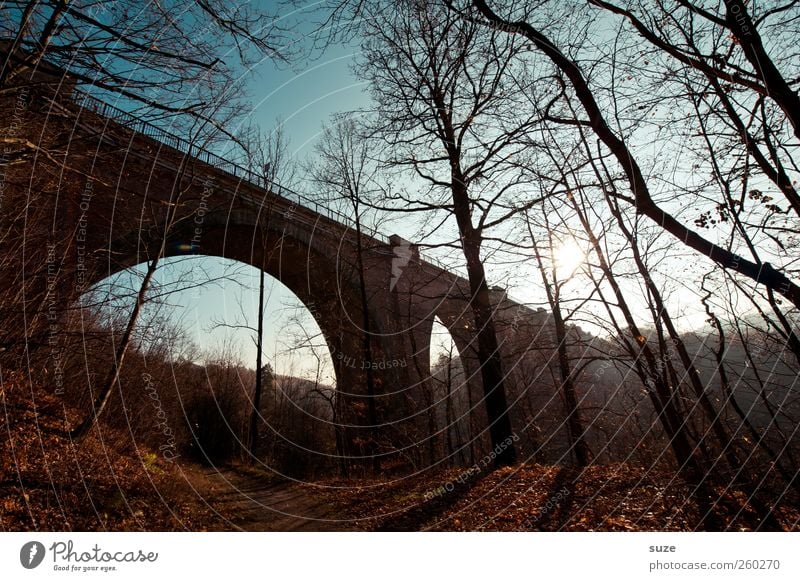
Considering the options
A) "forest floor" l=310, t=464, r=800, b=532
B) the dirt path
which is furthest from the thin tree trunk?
"forest floor" l=310, t=464, r=800, b=532

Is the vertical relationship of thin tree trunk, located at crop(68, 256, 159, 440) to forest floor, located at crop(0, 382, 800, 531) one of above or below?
above

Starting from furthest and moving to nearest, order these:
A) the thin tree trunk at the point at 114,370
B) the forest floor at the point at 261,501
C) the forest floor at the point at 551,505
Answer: the thin tree trunk at the point at 114,370
the forest floor at the point at 551,505
the forest floor at the point at 261,501

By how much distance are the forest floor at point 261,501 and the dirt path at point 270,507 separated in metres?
0.02

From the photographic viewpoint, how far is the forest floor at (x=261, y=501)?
9.16ft

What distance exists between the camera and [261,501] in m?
4.13

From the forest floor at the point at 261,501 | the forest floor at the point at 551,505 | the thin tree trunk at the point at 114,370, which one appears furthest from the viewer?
the thin tree trunk at the point at 114,370

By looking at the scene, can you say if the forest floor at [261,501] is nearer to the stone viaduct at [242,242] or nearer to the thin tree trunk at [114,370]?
the thin tree trunk at [114,370]

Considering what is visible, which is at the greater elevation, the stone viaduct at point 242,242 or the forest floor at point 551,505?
the stone viaduct at point 242,242

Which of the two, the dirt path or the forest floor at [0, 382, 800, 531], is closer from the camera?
the forest floor at [0, 382, 800, 531]

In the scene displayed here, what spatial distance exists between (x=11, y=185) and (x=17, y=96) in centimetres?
82

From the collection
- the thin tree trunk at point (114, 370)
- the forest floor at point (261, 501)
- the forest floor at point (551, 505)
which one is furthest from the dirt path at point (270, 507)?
the thin tree trunk at point (114, 370)

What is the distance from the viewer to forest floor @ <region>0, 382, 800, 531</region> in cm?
279

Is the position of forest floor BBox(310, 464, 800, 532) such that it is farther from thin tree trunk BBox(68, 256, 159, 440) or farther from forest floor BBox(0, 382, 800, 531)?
thin tree trunk BBox(68, 256, 159, 440)

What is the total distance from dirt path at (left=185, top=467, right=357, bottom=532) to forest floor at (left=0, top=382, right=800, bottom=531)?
0.02 metres
